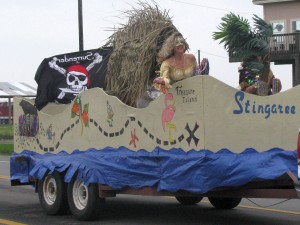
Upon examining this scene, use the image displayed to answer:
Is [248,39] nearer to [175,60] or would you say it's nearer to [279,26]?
[175,60]

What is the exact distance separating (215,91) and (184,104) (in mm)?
476

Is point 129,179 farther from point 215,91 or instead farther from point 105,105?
point 215,91

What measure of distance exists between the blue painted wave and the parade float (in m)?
0.01

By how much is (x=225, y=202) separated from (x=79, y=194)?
8.18 ft

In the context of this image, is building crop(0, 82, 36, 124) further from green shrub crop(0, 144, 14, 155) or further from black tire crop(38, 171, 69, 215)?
black tire crop(38, 171, 69, 215)

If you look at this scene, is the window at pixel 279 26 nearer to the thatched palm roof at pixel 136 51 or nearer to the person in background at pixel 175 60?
the thatched palm roof at pixel 136 51

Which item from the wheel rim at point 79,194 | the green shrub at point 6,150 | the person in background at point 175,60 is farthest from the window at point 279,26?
the wheel rim at point 79,194

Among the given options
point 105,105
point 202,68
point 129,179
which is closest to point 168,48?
point 202,68

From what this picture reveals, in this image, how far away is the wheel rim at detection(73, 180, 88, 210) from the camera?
973 cm

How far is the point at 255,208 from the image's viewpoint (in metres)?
11.1

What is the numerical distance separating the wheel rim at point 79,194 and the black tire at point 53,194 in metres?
0.36

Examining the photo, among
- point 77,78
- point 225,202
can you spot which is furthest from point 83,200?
point 225,202

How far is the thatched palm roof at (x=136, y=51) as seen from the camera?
9.63m

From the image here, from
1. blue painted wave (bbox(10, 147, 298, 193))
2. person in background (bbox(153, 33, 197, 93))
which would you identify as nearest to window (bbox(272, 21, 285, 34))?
blue painted wave (bbox(10, 147, 298, 193))
